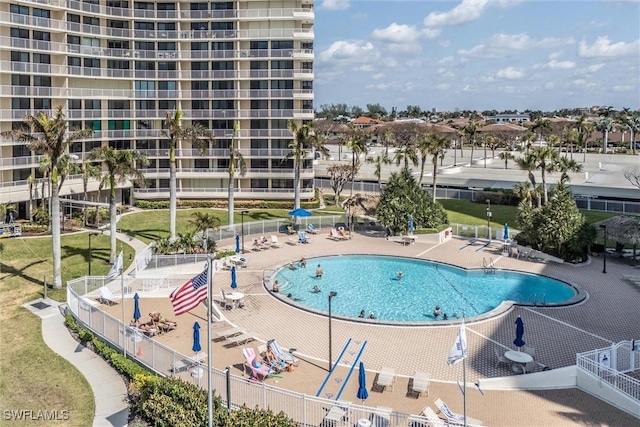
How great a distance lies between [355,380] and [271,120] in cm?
4394

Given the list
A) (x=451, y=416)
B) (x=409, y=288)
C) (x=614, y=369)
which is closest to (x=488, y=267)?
(x=409, y=288)

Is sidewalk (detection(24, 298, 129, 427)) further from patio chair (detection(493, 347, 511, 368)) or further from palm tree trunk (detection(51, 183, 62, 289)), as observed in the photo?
patio chair (detection(493, 347, 511, 368))

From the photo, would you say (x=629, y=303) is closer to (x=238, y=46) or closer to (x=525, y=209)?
(x=525, y=209)

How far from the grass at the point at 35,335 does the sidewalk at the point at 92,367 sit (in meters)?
0.29

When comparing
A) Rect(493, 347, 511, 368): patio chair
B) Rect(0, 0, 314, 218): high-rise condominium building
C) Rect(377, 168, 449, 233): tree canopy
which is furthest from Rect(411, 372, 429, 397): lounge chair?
Rect(0, 0, 314, 218): high-rise condominium building

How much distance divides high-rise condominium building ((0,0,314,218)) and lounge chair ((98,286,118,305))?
101 feet

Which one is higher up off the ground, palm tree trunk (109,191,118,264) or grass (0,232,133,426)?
palm tree trunk (109,191,118,264)

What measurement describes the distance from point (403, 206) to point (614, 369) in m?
27.3

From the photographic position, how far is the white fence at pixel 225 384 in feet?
55.1

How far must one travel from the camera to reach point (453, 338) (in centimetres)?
2570

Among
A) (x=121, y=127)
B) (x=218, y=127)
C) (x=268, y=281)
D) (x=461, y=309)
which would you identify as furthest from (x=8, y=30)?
(x=461, y=309)

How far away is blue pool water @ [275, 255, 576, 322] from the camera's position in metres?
30.8

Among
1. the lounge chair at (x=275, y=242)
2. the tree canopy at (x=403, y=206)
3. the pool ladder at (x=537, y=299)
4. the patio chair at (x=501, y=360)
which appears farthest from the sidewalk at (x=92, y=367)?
the tree canopy at (x=403, y=206)

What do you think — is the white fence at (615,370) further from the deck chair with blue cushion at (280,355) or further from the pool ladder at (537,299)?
the deck chair with blue cushion at (280,355)
